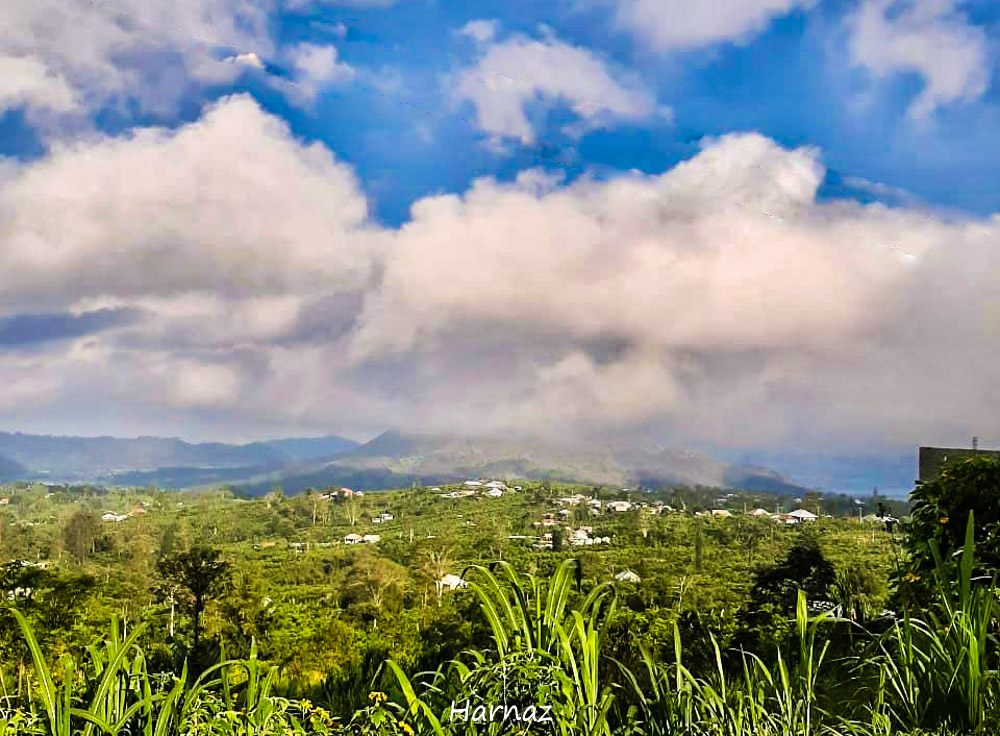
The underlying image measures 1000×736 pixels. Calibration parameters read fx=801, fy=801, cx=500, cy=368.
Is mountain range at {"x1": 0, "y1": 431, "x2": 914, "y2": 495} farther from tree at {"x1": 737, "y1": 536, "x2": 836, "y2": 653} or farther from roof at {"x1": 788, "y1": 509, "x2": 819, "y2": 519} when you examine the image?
tree at {"x1": 737, "y1": 536, "x2": 836, "y2": 653}

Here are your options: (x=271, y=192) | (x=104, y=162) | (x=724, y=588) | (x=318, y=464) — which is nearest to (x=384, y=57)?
(x=271, y=192)

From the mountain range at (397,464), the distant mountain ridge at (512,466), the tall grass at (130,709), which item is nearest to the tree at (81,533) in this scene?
the mountain range at (397,464)

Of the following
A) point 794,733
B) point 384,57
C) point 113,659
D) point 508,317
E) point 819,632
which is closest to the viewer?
point 113,659

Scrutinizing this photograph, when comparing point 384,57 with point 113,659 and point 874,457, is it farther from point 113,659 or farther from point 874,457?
point 874,457

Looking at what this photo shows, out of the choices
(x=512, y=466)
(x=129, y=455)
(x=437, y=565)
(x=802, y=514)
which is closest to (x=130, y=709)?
(x=512, y=466)

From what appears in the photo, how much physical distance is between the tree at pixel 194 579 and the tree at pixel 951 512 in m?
4.01

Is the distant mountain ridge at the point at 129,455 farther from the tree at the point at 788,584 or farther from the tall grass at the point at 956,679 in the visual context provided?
the tall grass at the point at 956,679

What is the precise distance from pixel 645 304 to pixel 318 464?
90.5 inches

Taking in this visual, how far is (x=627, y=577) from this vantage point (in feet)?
16.2

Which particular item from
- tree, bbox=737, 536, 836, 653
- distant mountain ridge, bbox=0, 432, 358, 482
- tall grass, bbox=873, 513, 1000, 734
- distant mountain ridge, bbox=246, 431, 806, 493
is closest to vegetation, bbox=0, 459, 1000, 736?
tree, bbox=737, 536, 836, 653

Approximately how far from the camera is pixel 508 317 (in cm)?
474

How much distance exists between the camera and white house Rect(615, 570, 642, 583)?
4.92m

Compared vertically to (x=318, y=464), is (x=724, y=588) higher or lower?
lower

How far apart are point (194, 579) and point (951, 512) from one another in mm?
4362
